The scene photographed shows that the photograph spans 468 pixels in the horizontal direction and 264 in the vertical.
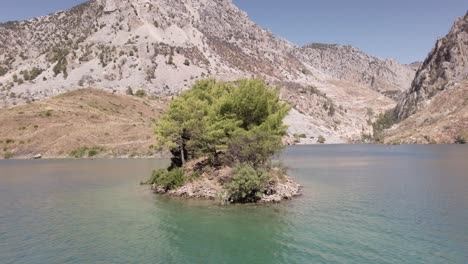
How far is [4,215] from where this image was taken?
40656 mm

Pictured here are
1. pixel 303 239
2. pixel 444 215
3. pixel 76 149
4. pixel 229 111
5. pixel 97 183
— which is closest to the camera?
pixel 303 239

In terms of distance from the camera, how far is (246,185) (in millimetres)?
42000

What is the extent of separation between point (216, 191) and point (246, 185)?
5.98 meters

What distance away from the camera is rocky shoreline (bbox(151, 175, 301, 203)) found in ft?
145

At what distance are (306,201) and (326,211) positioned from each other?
514cm

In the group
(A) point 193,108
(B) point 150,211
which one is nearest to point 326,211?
(B) point 150,211

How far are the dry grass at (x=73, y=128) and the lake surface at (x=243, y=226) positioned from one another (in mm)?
74998

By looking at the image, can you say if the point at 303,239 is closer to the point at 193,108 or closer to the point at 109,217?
the point at 109,217

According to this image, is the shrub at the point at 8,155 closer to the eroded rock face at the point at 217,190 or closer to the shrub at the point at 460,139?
the eroded rock face at the point at 217,190

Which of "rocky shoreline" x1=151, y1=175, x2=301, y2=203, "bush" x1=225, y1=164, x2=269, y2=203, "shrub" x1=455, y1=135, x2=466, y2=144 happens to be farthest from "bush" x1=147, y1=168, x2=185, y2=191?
"shrub" x1=455, y1=135, x2=466, y2=144

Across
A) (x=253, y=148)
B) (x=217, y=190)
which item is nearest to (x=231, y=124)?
(x=253, y=148)

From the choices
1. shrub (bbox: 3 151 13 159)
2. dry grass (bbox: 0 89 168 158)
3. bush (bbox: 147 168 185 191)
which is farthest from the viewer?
dry grass (bbox: 0 89 168 158)

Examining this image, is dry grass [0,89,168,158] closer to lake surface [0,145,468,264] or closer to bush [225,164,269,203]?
lake surface [0,145,468,264]

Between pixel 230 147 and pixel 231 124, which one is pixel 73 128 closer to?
pixel 231 124
